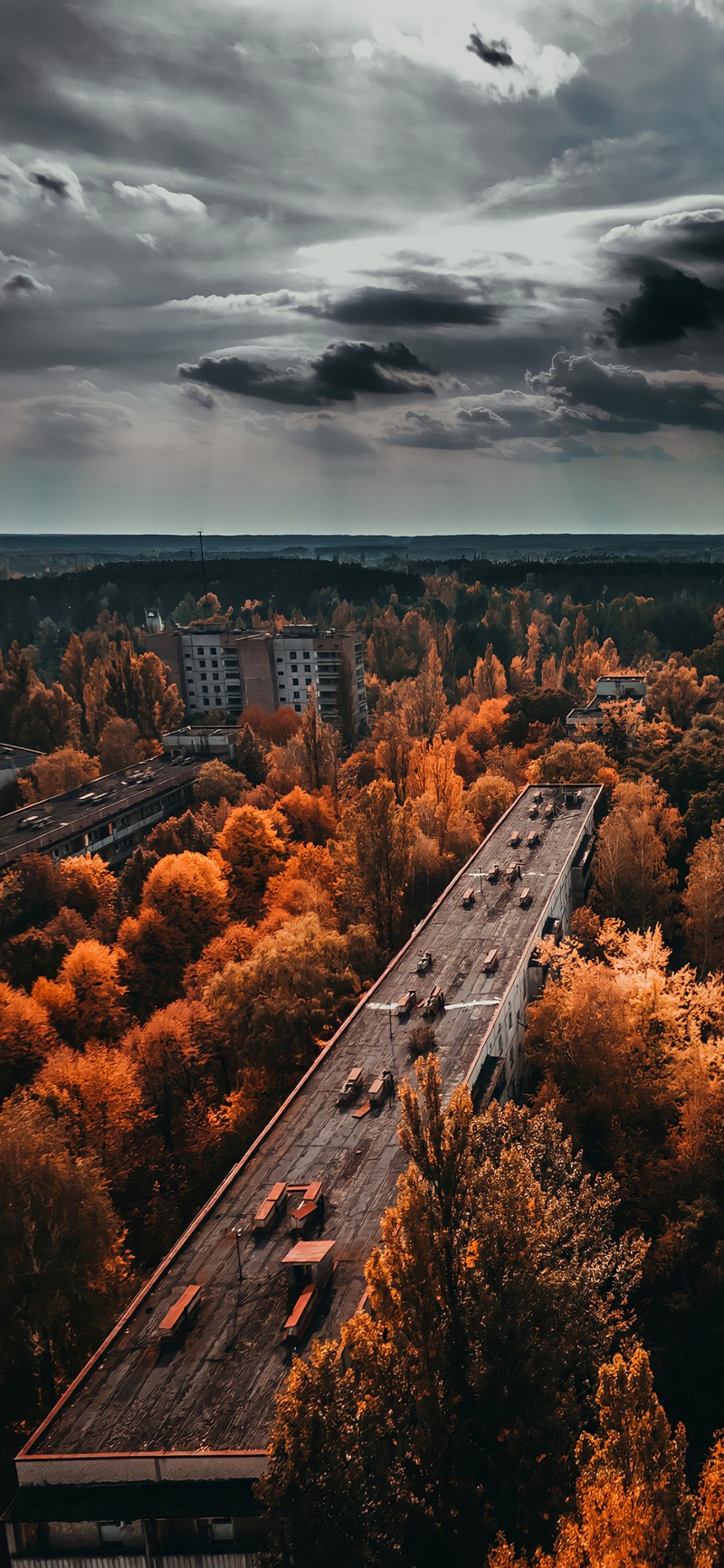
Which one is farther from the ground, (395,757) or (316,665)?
(316,665)

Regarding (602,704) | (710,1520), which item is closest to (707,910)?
(710,1520)

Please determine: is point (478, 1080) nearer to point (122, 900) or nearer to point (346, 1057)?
point (346, 1057)

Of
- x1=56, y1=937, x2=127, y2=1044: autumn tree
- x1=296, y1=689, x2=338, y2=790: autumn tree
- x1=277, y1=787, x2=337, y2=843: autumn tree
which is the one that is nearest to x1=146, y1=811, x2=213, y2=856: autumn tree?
x1=277, y1=787, x2=337, y2=843: autumn tree

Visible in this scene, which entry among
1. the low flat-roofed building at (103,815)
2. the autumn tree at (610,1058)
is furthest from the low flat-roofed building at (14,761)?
the autumn tree at (610,1058)

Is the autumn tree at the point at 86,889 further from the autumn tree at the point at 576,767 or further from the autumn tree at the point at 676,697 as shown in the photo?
the autumn tree at the point at 676,697

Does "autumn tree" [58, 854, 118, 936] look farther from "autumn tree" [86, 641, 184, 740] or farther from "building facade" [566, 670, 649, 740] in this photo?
"autumn tree" [86, 641, 184, 740]

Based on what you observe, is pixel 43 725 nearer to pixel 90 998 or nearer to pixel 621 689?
pixel 90 998

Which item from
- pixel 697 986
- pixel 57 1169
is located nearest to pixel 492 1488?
pixel 57 1169
